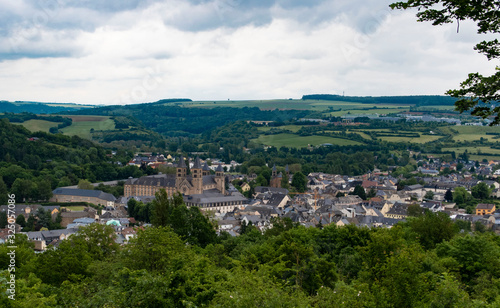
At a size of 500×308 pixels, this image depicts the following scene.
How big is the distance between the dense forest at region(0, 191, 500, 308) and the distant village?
29.2 metres

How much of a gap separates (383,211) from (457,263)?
2704 inches

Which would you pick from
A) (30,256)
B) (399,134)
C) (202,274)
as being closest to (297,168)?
(399,134)

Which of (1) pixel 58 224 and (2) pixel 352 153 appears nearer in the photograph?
(1) pixel 58 224

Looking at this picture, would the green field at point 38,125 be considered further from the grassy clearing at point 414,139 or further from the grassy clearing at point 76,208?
the grassy clearing at point 414,139

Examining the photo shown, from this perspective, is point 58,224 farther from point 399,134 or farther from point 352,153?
point 399,134

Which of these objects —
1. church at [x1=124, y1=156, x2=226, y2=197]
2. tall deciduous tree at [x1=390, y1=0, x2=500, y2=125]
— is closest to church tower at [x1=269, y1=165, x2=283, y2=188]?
church at [x1=124, y1=156, x2=226, y2=197]

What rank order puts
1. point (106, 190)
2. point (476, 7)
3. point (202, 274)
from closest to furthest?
point (476, 7), point (202, 274), point (106, 190)

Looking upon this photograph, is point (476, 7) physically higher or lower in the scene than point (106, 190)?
higher

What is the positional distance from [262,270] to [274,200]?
263 feet

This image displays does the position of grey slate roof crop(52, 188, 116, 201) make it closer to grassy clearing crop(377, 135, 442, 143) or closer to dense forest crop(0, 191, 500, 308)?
dense forest crop(0, 191, 500, 308)

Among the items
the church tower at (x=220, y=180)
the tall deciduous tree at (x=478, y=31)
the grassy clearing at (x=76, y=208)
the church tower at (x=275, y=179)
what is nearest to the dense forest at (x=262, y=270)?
the tall deciduous tree at (x=478, y=31)

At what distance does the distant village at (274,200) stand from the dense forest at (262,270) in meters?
29.2

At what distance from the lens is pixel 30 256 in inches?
1355

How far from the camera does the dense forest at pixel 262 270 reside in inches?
733
